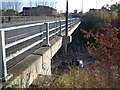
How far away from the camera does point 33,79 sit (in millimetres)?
5027

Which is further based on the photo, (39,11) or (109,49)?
(39,11)

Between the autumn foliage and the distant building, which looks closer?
the autumn foliage

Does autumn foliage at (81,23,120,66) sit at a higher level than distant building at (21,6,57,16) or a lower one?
lower

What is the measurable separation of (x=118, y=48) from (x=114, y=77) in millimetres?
572

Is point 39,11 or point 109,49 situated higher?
point 39,11

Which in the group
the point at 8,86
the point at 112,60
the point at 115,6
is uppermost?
the point at 115,6

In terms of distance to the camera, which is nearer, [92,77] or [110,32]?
[92,77]

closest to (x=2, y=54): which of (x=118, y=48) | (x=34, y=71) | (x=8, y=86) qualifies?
(x=8, y=86)

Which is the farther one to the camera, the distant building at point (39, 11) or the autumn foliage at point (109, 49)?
the distant building at point (39, 11)

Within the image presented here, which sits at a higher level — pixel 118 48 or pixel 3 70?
pixel 118 48

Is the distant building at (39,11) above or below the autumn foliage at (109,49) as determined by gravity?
above

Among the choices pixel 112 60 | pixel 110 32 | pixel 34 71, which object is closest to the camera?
pixel 112 60

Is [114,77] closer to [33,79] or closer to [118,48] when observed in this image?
[118,48]

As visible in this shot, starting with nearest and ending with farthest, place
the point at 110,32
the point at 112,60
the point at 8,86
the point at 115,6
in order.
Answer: the point at 8,86 < the point at 115,6 < the point at 112,60 < the point at 110,32
